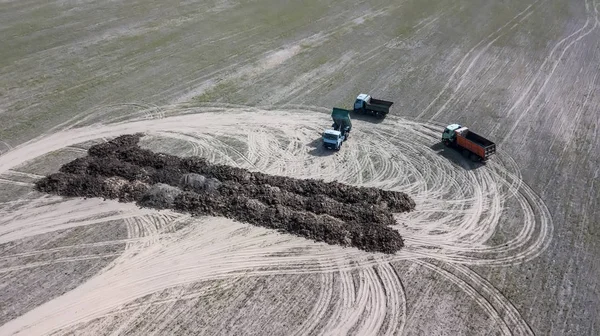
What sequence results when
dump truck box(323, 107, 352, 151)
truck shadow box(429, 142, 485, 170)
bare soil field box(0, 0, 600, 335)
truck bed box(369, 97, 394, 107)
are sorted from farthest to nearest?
truck bed box(369, 97, 394, 107), dump truck box(323, 107, 352, 151), truck shadow box(429, 142, 485, 170), bare soil field box(0, 0, 600, 335)

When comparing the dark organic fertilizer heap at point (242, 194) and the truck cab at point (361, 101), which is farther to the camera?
the truck cab at point (361, 101)

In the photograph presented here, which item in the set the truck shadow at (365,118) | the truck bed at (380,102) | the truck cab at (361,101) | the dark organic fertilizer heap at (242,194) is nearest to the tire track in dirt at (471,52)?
the truck bed at (380,102)

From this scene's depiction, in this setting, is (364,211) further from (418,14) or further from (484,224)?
(418,14)

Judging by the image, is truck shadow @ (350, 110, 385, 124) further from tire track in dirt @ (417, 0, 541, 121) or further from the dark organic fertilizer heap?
the dark organic fertilizer heap

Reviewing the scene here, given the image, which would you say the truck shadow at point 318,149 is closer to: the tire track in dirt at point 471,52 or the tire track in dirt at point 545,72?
Answer: the tire track in dirt at point 471,52

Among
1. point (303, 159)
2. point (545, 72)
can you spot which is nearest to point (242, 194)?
point (303, 159)

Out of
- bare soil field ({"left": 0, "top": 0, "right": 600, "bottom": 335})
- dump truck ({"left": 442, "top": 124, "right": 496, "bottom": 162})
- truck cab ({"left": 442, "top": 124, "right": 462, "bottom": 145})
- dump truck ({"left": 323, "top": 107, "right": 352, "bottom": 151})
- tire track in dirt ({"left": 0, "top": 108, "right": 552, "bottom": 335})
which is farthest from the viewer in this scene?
truck cab ({"left": 442, "top": 124, "right": 462, "bottom": 145})

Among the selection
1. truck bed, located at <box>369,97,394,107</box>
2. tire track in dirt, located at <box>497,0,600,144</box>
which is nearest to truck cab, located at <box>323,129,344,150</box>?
truck bed, located at <box>369,97,394,107</box>
